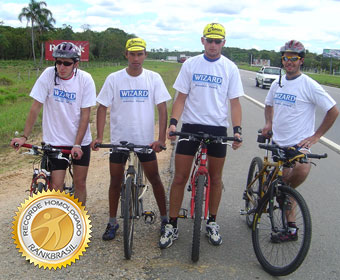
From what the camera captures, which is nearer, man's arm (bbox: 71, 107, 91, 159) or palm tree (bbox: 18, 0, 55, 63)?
man's arm (bbox: 71, 107, 91, 159)

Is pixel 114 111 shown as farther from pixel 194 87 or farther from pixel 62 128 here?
pixel 194 87

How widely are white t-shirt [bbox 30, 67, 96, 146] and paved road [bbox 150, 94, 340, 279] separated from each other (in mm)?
1629

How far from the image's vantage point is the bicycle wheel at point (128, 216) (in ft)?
12.8

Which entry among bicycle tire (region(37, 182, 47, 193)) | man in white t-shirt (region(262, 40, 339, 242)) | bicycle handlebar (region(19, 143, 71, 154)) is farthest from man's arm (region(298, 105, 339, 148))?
bicycle tire (region(37, 182, 47, 193))

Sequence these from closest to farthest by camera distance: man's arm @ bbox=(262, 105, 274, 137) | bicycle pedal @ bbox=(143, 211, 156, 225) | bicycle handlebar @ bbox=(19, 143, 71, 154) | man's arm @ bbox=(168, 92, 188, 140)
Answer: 1. bicycle handlebar @ bbox=(19, 143, 71, 154)
2. man's arm @ bbox=(168, 92, 188, 140)
3. bicycle pedal @ bbox=(143, 211, 156, 225)
4. man's arm @ bbox=(262, 105, 274, 137)

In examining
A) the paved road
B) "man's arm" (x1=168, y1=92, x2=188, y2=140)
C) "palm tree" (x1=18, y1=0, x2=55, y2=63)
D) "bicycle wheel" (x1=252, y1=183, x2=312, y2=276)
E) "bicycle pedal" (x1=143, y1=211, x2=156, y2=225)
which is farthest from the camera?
"palm tree" (x1=18, y1=0, x2=55, y2=63)

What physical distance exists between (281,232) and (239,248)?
553 mm

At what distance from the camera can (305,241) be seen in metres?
3.55

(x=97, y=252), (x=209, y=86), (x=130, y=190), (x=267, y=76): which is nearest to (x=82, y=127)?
(x=130, y=190)

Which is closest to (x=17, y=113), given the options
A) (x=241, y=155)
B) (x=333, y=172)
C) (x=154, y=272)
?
(x=241, y=155)

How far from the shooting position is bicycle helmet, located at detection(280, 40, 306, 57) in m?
4.23

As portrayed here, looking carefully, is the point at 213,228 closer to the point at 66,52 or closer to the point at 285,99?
the point at 285,99

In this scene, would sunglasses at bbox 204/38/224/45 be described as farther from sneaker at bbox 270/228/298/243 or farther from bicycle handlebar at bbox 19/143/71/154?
sneaker at bbox 270/228/298/243

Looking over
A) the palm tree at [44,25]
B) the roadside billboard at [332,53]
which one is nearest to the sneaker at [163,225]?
the palm tree at [44,25]
